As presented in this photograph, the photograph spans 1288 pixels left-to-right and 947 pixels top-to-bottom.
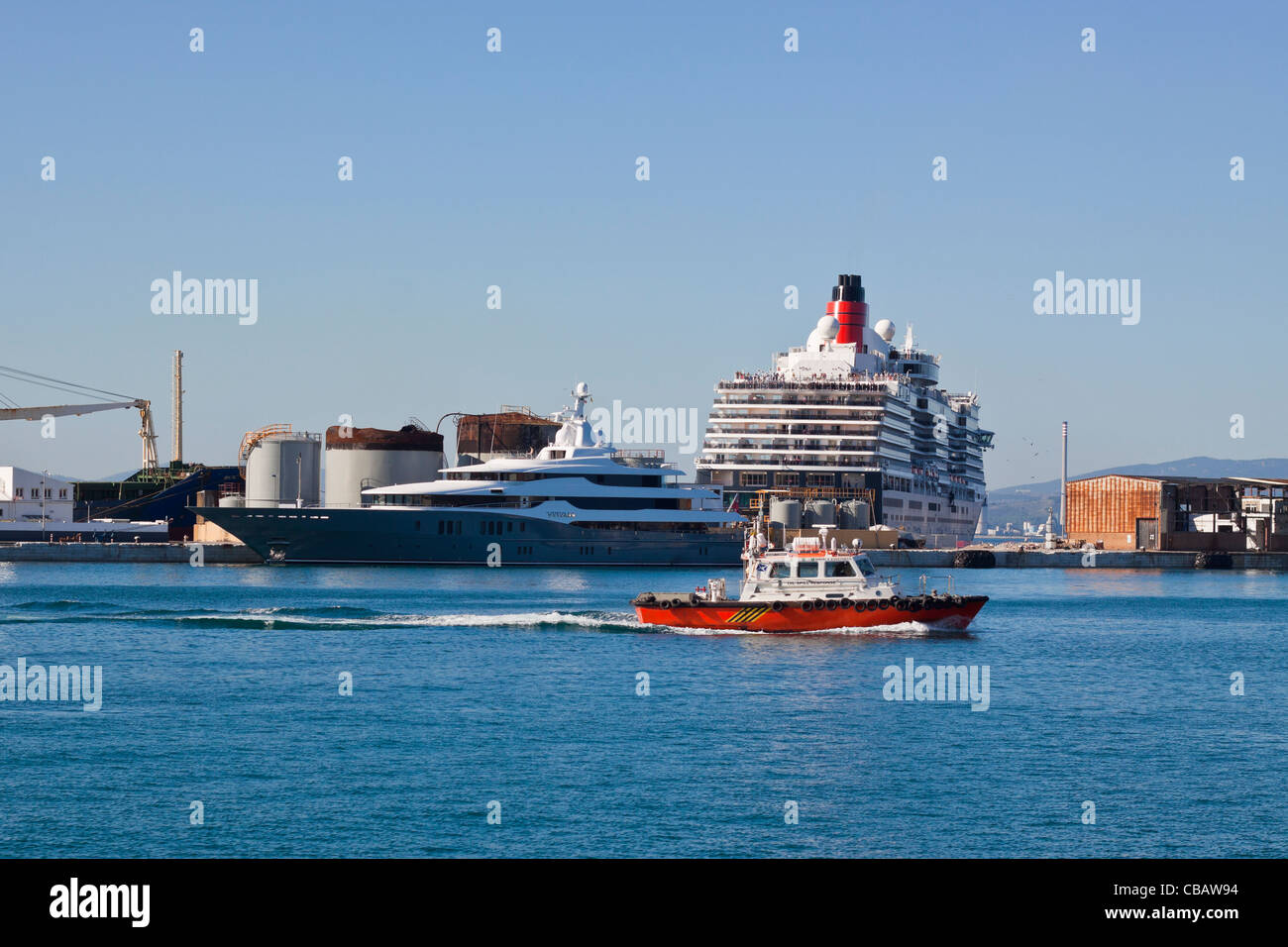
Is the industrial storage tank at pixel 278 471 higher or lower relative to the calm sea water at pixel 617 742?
higher

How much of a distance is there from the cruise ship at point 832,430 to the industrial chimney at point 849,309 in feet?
0.32

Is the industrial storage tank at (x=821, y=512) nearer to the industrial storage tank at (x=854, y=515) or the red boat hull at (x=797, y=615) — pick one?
the industrial storage tank at (x=854, y=515)

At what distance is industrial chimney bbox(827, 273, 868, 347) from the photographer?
137750 millimetres

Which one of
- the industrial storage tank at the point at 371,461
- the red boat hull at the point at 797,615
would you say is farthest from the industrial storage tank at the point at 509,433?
the red boat hull at the point at 797,615

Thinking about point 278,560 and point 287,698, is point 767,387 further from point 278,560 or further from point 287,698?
Result: point 287,698

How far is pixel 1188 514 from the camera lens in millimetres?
124250

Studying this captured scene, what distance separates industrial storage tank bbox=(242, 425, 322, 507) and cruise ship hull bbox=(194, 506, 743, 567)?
1297 cm

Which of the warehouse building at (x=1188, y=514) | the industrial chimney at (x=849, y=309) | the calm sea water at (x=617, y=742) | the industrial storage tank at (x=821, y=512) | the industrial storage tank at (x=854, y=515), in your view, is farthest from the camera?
the industrial chimney at (x=849, y=309)

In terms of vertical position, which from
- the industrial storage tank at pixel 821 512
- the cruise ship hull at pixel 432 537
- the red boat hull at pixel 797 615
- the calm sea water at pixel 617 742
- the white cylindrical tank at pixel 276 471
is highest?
the white cylindrical tank at pixel 276 471

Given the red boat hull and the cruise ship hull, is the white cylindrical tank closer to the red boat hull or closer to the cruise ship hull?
the cruise ship hull

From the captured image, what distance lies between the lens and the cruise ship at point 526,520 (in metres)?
94.4

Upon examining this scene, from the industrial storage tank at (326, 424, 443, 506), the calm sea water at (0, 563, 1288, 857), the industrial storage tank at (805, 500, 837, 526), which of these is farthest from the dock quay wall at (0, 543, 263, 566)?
the calm sea water at (0, 563, 1288, 857)

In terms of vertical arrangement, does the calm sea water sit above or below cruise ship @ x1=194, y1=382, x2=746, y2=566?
below
